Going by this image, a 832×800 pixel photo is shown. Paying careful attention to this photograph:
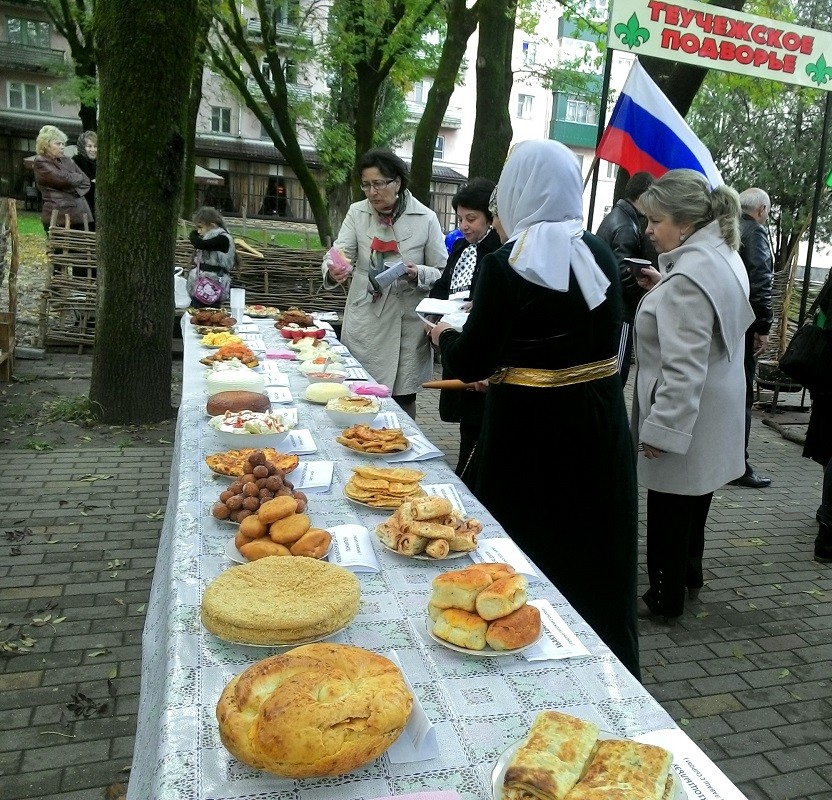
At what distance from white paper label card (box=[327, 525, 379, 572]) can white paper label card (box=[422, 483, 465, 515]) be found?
0.32m

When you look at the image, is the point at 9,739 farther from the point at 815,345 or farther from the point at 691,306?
the point at 815,345

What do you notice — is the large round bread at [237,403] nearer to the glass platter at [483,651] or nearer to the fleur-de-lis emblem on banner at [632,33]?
the glass platter at [483,651]

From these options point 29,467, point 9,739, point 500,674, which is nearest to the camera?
point 500,674

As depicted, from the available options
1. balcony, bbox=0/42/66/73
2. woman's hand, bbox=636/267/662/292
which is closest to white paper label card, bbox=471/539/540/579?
woman's hand, bbox=636/267/662/292

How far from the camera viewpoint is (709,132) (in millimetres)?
20812

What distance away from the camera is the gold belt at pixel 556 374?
242cm

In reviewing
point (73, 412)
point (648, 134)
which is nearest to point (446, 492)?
point (648, 134)

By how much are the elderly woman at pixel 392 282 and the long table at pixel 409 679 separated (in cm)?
261

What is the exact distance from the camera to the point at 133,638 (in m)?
3.20

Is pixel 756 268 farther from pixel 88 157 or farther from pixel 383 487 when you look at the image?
pixel 88 157

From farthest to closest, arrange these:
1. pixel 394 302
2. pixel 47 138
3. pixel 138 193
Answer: pixel 47 138 → pixel 138 193 → pixel 394 302

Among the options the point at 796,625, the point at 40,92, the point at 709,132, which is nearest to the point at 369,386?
the point at 796,625

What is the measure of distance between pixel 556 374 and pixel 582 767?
1.50 meters

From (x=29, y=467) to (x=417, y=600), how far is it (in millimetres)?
4423
